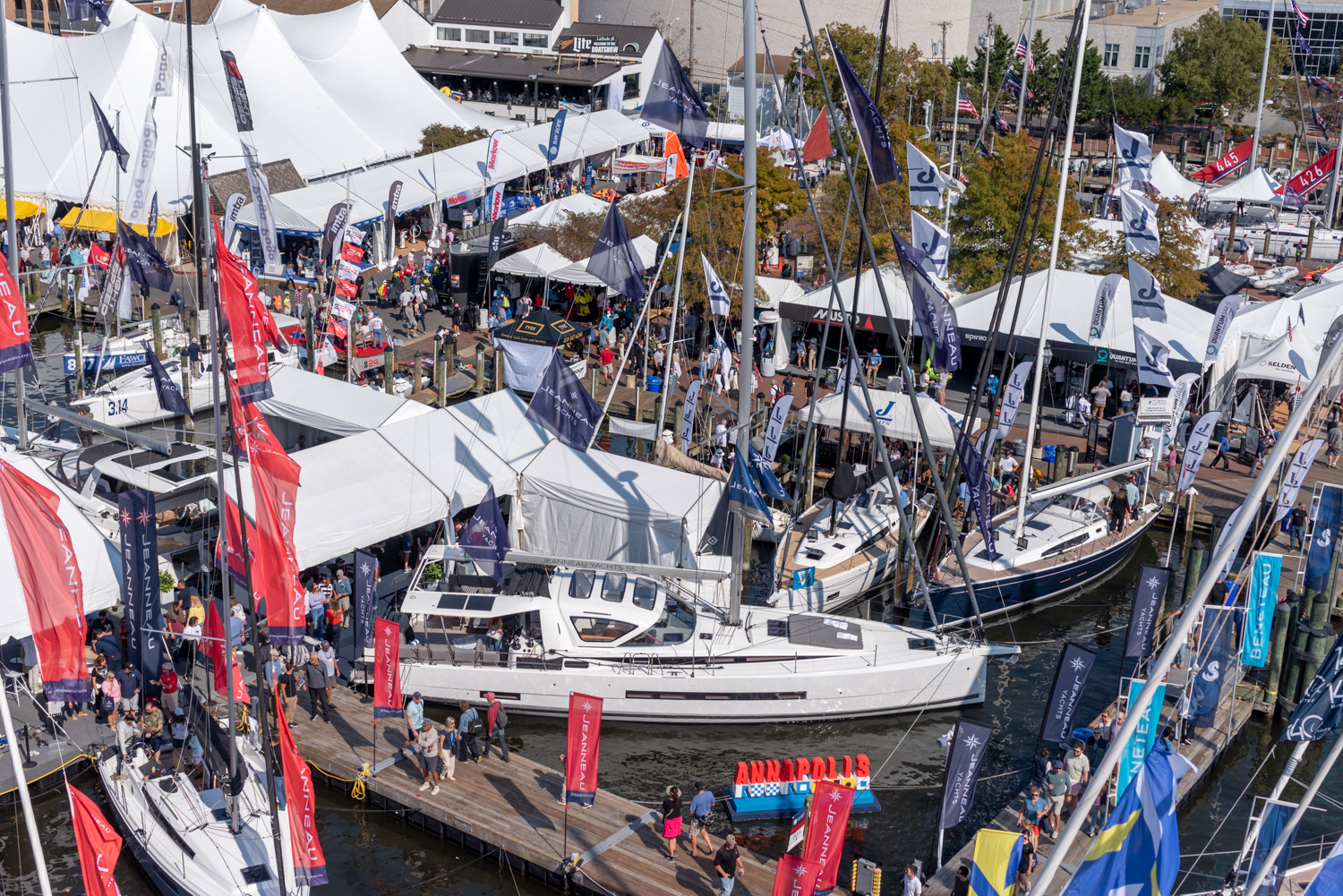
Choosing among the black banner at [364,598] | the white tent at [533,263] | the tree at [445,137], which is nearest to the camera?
the black banner at [364,598]

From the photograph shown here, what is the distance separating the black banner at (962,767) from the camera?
17.6 metres

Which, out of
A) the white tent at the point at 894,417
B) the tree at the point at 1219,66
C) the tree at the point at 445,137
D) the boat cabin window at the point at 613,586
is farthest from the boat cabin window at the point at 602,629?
the tree at the point at 1219,66

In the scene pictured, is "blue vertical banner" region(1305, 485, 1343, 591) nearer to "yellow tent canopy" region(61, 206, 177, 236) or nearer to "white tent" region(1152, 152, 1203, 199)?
"white tent" region(1152, 152, 1203, 199)

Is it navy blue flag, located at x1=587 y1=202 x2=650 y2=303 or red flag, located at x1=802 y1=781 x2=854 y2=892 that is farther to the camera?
navy blue flag, located at x1=587 y1=202 x2=650 y2=303

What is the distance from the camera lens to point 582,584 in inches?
914

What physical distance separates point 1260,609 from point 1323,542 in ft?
11.3

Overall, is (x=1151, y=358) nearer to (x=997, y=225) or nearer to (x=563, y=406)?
(x=997, y=225)

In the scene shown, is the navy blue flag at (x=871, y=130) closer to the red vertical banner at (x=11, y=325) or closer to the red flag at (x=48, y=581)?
the red vertical banner at (x=11, y=325)

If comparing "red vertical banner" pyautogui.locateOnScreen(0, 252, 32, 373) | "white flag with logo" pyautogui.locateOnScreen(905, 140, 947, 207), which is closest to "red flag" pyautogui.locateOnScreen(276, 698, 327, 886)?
"red vertical banner" pyautogui.locateOnScreen(0, 252, 32, 373)

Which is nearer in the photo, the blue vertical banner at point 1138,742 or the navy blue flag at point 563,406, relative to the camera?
the blue vertical banner at point 1138,742

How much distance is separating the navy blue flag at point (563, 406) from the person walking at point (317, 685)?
6.38 metres

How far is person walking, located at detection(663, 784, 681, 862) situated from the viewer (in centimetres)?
1866

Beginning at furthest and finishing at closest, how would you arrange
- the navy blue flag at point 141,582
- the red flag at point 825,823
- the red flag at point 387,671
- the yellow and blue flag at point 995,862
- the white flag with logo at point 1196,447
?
the white flag with logo at point 1196,447
the navy blue flag at point 141,582
the red flag at point 387,671
the red flag at point 825,823
the yellow and blue flag at point 995,862

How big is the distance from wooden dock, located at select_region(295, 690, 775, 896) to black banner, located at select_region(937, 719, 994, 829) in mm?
2668
